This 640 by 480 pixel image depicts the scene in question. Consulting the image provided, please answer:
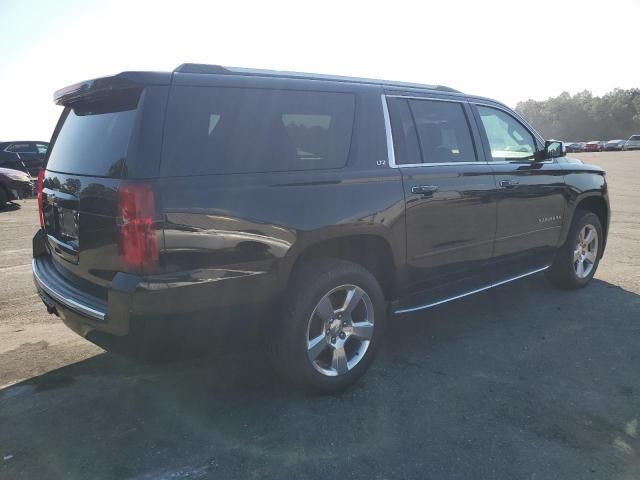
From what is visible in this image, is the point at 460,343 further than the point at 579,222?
No

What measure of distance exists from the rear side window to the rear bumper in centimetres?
55

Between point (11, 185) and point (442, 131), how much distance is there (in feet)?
39.6

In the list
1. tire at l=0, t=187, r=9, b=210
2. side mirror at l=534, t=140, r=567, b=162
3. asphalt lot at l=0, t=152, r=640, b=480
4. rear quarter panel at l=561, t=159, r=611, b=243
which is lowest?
asphalt lot at l=0, t=152, r=640, b=480

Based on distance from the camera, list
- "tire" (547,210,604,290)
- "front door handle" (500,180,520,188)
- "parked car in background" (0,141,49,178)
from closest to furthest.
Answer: "front door handle" (500,180,520,188) → "tire" (547,210,604,290) → "parked car in background" (0,141,49,178)

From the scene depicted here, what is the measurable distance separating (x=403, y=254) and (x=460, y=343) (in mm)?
1083

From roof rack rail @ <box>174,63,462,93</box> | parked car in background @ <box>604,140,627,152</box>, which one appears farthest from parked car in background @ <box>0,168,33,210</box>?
parked car in background @ <box>604,140,627,152</box>

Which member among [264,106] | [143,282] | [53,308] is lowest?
[53,308]

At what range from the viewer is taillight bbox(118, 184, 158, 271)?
7.84 feet

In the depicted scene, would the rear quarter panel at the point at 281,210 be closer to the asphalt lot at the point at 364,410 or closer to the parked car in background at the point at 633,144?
the asphalt lot at the point at 364,410

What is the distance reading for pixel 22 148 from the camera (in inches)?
642

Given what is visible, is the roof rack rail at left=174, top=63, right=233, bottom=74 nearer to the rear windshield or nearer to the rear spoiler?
the rear spoiler

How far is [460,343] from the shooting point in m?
4.04

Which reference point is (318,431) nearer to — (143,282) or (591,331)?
(143,282)

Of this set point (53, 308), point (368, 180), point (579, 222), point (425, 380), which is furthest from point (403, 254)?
point (579, 222)
